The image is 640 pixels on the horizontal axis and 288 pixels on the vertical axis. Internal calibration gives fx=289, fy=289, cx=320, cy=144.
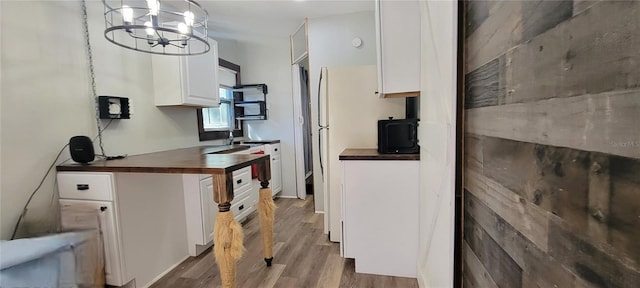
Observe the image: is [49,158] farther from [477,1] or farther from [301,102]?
[301,102]

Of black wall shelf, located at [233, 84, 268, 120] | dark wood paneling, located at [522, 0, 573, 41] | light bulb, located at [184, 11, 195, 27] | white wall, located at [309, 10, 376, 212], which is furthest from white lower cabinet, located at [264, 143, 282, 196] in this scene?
dark wood paneling, located at [522, 0, 573, 41]

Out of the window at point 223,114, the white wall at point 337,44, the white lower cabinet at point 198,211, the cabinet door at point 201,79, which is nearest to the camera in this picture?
the white lower cabinet at point 198,211

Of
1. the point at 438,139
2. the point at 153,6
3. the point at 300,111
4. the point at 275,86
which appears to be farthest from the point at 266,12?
Answer: the point at 438,139

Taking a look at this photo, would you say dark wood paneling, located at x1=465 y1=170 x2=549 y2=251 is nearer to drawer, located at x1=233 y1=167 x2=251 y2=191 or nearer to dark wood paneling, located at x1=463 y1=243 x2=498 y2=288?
dark wood paneling, located at x1=463 y1=243 x2=498 y2=288

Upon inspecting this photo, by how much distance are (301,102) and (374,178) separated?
7.80 ft

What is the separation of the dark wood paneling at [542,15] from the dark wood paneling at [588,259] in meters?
0.39

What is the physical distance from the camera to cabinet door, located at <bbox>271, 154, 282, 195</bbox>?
13.6 feet

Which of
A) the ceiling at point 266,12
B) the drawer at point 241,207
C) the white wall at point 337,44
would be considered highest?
the ceiling at point 266,12

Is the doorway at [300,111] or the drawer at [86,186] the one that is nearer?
the drawer at [86,186]

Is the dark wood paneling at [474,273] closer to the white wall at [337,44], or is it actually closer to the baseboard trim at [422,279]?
the baseboard trim at [422,279]

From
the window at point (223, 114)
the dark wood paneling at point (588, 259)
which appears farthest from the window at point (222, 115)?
the dark wood paneling at point (588, 259)

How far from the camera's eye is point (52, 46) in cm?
185

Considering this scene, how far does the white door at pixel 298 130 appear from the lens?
162 inches

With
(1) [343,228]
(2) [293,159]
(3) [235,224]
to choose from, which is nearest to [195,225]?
(3) [235,224]
